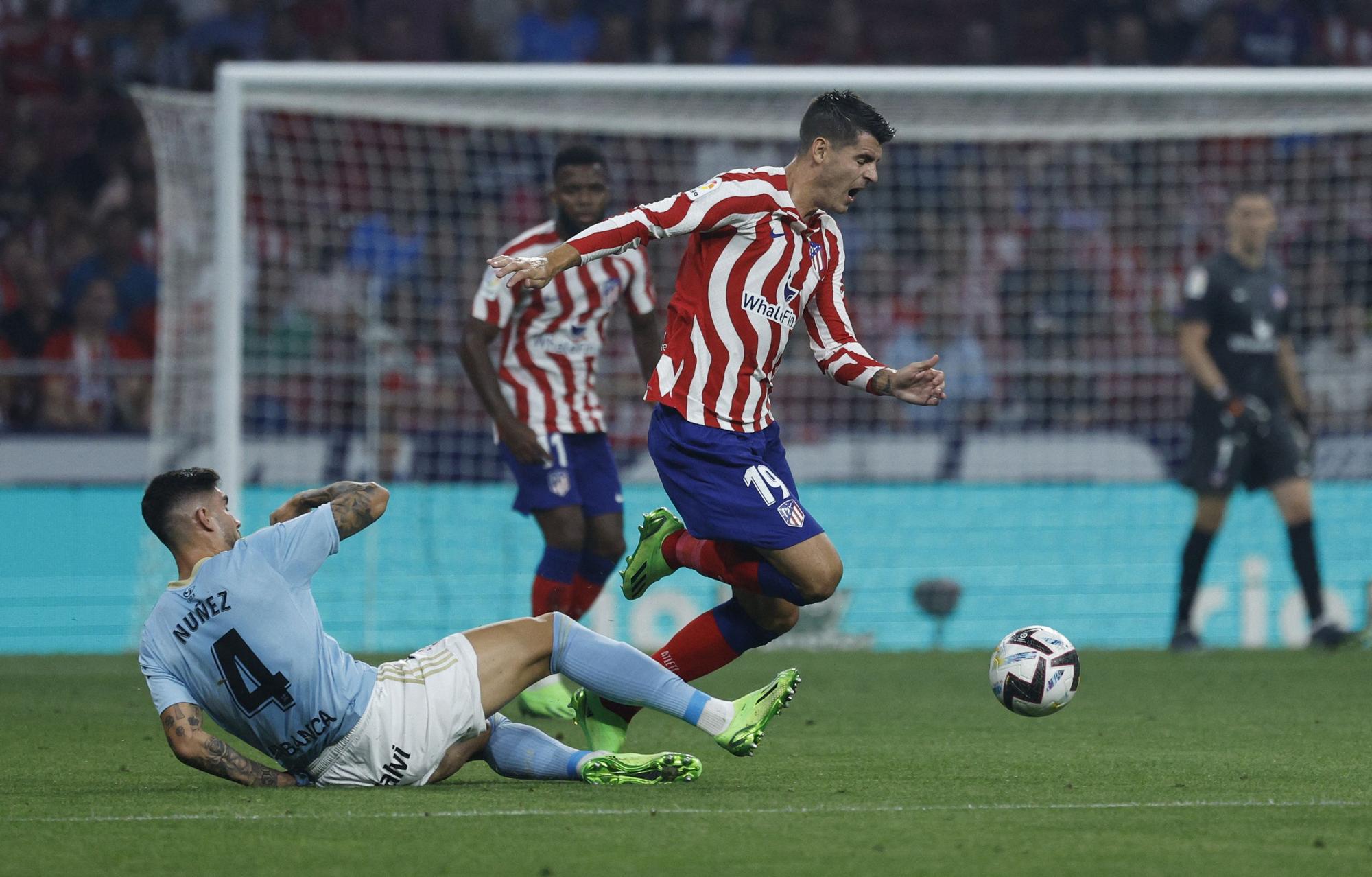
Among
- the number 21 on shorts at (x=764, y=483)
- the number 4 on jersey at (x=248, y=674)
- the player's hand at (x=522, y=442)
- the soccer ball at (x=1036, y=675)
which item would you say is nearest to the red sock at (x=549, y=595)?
the player's hand at (x=522, y=442)

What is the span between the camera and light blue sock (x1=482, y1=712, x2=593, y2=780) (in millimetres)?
5414

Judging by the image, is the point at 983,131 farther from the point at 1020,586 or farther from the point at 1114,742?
the point at 1114,742

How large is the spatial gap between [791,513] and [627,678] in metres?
0.78

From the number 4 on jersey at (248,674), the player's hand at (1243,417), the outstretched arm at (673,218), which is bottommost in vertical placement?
the number 4 on jersey at (248,674)

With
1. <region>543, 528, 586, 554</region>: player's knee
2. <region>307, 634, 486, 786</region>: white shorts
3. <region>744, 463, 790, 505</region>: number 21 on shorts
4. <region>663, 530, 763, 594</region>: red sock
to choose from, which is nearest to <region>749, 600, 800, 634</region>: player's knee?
<region>663, 530, 763, 594</region>: red sock

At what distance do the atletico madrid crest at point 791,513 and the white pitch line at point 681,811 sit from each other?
1.06m

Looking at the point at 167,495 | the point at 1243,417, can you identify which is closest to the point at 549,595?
the point at 167,495

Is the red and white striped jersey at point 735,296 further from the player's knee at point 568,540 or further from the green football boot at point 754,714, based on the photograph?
the player's knee at point 568,540

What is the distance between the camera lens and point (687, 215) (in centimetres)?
576

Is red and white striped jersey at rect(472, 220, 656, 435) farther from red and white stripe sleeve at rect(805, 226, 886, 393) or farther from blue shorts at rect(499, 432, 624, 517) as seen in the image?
red and white stripe sleeve at rect(805, 226, 886, 393)

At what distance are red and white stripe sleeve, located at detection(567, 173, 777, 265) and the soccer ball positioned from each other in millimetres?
1741

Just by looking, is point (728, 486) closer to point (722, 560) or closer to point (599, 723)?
point (722, 560)

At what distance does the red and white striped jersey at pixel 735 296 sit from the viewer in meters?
5.84

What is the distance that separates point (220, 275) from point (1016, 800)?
658 cm
